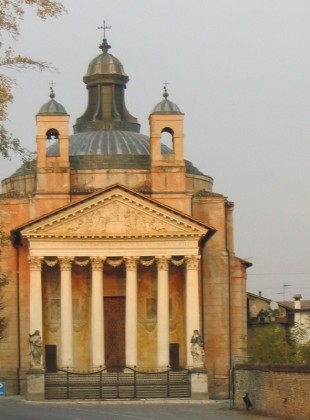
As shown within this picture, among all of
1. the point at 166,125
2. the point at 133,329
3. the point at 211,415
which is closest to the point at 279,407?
the point at 211,415

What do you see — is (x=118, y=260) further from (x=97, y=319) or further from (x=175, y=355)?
(x=175, y=355)

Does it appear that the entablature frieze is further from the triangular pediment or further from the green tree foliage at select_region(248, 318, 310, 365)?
the green tree foliage at select_region(248, 318, 310, 365)

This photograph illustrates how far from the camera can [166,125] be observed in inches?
3300

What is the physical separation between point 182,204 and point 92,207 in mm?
5924

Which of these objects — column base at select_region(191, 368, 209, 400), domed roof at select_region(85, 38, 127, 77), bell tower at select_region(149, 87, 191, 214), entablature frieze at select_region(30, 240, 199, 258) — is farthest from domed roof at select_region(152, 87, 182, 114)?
column base at select_region(191, 368, 209, 400)

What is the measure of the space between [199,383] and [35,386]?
791 cm

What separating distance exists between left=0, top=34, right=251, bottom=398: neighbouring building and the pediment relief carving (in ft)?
0.17

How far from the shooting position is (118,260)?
80.0 m

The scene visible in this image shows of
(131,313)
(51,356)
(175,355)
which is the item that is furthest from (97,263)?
(175,355)

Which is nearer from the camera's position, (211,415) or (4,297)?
(211,415)

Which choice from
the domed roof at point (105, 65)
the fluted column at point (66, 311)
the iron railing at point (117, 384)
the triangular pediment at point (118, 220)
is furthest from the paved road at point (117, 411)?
the domed roof at point (105, 65)

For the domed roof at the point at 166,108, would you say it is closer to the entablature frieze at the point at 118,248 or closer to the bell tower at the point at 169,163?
the bell tower at the point at 169,163

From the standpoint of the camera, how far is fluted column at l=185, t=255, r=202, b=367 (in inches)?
3113

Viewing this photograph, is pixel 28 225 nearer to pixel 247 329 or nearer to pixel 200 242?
pixel 200 242
